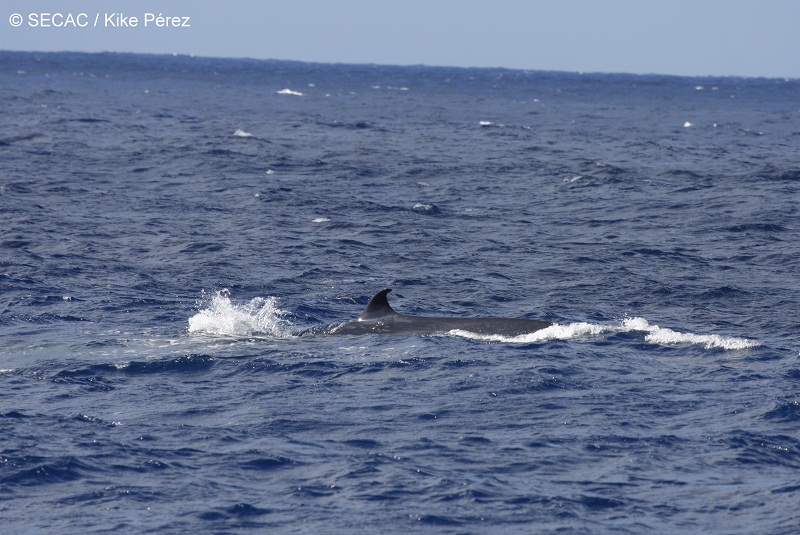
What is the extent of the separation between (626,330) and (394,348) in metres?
4.42

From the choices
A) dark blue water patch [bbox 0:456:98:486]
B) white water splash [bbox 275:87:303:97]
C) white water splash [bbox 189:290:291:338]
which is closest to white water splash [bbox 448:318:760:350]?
white water splash [bbox 189:290:291:338]

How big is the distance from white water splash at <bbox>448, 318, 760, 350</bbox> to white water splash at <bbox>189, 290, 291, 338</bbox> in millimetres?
3385

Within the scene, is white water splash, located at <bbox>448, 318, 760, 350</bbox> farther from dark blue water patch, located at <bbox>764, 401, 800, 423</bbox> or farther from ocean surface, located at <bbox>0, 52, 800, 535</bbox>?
dark blue water patch, located at <bbox>764, 401, 800, 423</bbox>

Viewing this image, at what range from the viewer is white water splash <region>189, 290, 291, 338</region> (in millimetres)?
20875

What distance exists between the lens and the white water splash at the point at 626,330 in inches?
785

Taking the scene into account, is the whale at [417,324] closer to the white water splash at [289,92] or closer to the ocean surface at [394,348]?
the ocean surface at [394,348]

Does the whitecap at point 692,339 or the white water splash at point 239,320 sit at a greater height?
the whitecap at point 692,339

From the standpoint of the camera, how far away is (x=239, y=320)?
21.5m

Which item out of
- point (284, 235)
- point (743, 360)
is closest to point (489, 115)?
point (284, 235)

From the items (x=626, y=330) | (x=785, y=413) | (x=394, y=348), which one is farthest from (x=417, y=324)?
(x=785, y=413)

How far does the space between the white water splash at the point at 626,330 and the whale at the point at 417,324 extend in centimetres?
17

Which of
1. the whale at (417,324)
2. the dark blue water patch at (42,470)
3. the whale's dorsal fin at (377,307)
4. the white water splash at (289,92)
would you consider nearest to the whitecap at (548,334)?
the whale at (417,324)

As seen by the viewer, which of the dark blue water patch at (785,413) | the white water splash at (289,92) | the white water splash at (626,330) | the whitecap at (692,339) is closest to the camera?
the dark blue water patch at (785,413)

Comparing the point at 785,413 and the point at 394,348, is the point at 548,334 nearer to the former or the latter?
the point at 394,348
